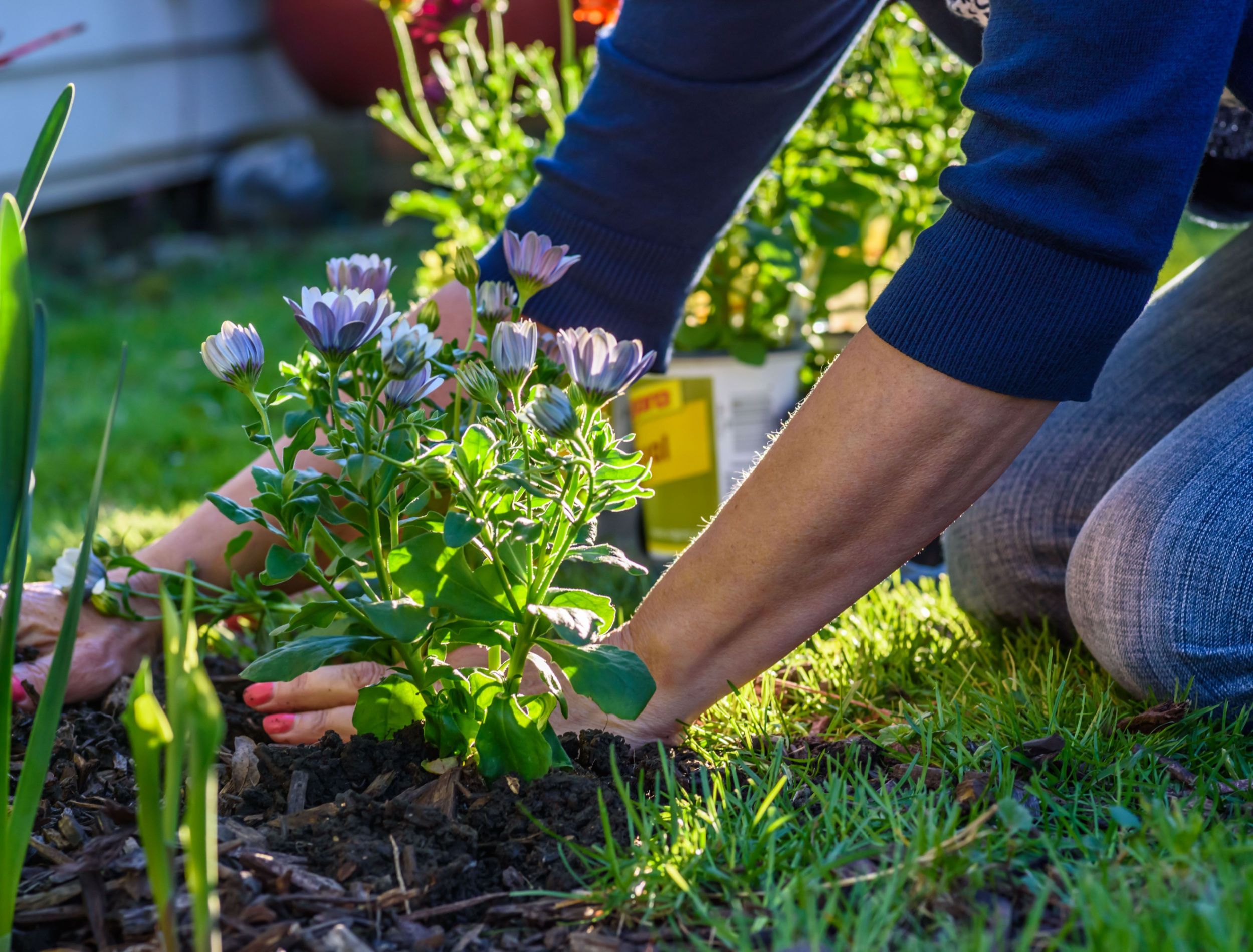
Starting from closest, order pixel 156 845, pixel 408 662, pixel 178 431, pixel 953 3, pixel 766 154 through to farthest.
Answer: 1. pixel 156 845
2. pixel 408 662
3. pixel 953 3
4. pixel 766 154
5. pixel 178 431

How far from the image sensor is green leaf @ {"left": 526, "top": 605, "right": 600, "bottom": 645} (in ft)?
2.97

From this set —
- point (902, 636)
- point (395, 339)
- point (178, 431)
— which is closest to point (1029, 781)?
point (902, 636)

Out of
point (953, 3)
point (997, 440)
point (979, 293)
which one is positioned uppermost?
point (953, 3)

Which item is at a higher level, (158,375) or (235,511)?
(235,511)

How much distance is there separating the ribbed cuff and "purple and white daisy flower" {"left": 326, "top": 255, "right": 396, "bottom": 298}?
1.19 ft

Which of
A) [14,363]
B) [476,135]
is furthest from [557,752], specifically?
[476,135]

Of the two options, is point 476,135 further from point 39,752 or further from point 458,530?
Result: point 39,752

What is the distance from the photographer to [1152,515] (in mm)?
1277

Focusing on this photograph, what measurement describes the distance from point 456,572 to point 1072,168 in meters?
0.61

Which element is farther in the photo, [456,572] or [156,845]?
[456,572]

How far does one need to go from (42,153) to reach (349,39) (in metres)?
4.31

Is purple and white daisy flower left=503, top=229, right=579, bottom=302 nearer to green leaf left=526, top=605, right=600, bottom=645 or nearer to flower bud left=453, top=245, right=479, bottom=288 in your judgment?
flower bud left=453, top=245, right=479, bottom=288

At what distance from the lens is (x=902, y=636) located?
1489mm

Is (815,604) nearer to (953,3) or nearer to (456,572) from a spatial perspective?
(456,572)
